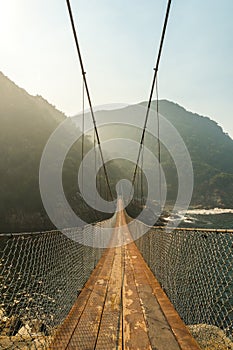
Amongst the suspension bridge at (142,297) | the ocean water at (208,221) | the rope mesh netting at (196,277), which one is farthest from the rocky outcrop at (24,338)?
the ocean water at (208,221)

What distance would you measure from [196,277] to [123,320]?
0.72 metres

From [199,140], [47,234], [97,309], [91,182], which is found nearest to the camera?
[47,234]

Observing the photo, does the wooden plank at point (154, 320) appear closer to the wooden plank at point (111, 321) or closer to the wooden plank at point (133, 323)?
the wooden plank at point (133, 323)

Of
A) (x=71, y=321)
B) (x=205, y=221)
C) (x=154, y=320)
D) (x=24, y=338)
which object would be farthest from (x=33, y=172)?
(x=154, y=320)

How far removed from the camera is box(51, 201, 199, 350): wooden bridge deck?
4.85 feet

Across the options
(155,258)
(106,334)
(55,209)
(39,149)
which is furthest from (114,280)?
(39,149)

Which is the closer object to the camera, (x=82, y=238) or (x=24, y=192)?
(x=82, y=238)

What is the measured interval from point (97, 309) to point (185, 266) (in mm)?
851

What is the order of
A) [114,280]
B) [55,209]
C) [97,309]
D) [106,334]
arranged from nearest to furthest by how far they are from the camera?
1. [106,334]
2. [97,309]
3. [114,280]
4. [55,209]

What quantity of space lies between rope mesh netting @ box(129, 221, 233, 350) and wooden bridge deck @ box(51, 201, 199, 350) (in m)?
0.13

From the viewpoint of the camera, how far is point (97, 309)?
6.56 feet

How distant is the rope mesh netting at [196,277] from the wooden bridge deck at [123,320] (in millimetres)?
130

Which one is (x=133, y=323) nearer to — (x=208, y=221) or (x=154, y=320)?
(x=154, y=320)

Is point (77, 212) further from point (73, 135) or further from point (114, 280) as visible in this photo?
point (114, 280)
